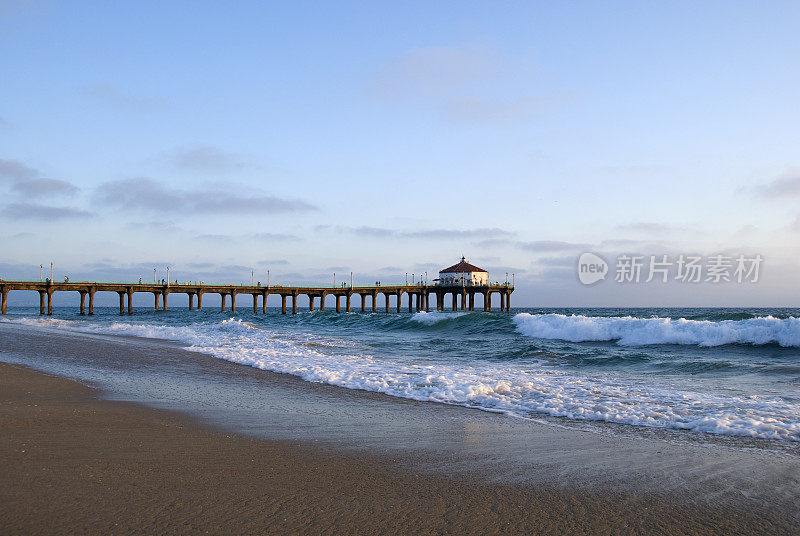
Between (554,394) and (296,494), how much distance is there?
18.3 ft

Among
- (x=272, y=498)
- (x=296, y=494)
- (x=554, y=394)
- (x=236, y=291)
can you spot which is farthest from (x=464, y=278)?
(x=272, y=498)

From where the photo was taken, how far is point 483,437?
5680 mm

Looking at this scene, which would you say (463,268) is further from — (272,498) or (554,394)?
(272,498)

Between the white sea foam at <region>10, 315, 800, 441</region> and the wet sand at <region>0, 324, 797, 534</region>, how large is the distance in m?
2.04

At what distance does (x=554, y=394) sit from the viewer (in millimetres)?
8445

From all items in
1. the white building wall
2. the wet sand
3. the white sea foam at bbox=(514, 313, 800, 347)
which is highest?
the white building wall

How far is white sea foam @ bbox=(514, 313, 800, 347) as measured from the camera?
19.3m

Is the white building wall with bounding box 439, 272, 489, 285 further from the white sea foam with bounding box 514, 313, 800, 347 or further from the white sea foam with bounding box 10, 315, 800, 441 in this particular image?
the white sea foam with bounding box 10, 315, 800, 441

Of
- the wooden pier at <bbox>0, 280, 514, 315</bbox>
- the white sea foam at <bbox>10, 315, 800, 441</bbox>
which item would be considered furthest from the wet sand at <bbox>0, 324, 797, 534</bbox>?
the wooden pier at <bbox>0, 280, 514, 315</bbox>

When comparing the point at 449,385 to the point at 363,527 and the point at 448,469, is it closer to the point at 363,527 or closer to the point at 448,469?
the point at 448,469

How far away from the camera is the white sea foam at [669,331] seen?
19.3m

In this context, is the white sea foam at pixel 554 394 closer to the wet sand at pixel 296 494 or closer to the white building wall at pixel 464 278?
the wet sand at pixel 296 494

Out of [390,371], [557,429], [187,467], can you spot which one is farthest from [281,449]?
[390,371]

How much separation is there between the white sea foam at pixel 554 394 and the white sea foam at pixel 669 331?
10.2 meters
